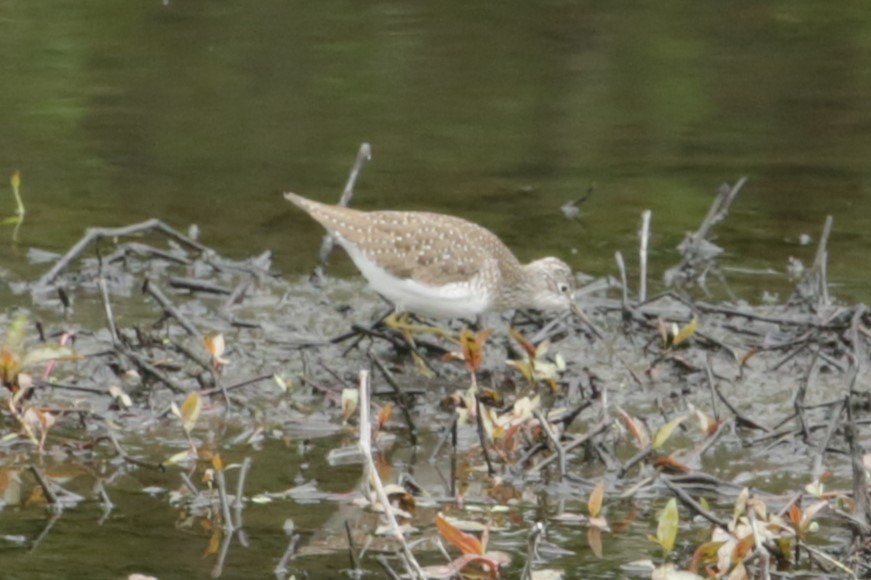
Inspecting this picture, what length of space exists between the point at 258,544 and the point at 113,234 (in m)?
2.92

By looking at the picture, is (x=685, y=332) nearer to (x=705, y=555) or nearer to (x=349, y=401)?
(x=349, y=401)

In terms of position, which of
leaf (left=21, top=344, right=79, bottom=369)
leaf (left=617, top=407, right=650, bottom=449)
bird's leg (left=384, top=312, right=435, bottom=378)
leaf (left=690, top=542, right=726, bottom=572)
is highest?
leaf (left=21, top=344, right=79, bottom=369)

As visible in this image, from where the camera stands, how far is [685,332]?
7.34 metres

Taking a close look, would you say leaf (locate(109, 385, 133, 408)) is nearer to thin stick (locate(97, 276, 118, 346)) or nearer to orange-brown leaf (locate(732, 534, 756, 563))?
thin stick (locate(97, 276, 118, 346))

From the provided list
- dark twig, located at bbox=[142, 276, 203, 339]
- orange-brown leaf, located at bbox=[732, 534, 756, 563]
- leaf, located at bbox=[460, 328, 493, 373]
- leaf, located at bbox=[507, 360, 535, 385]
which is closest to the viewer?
orange-brown leaf, located at bbox=[732, 534, 756, 563]

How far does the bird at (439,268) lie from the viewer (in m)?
7.79

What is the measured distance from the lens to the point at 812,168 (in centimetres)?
1086

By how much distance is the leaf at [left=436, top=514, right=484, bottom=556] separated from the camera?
4969mm

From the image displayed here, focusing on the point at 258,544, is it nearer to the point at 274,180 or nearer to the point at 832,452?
the point at 832,452

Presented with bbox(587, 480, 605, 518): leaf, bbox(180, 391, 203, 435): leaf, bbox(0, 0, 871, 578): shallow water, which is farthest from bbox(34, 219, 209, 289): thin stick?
bbox(587, 480, 605, 518): leaf

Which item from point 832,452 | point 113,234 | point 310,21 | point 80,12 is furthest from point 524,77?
point 832,452

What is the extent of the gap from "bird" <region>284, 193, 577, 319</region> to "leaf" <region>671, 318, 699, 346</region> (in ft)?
2.37

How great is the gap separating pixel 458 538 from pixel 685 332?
102 inches

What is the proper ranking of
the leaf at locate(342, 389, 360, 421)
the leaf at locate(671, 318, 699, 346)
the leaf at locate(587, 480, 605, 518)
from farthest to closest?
the leaf at locate(671, 318, 699, 346) < the leaf at locate(342, 389, 360, 421) < the leaf at locate(587, 480, 605, 518)
